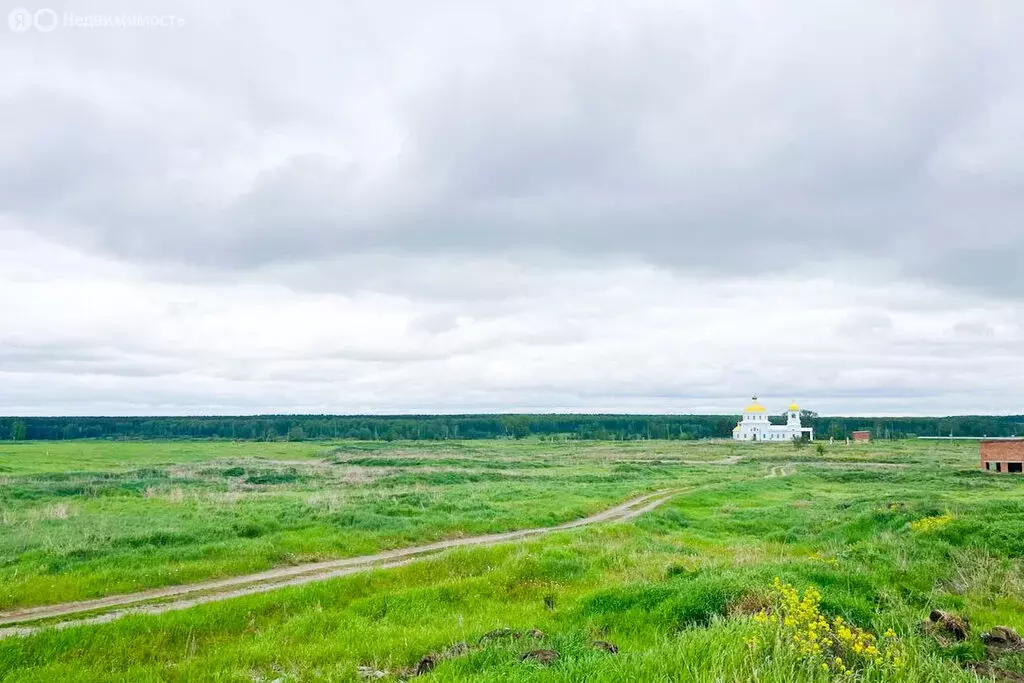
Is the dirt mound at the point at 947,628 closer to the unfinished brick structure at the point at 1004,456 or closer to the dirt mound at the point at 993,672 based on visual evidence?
the dirt mound at the point at 993,672

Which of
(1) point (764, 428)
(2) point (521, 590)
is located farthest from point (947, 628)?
(1) point (764, 428)

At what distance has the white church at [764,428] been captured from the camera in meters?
153

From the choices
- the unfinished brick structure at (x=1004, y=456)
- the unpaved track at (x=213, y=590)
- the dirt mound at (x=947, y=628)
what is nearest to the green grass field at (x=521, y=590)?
the dirt mound at (x=947, y=628)

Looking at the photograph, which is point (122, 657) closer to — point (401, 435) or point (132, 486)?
point (132, 486)

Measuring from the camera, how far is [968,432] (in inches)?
7215

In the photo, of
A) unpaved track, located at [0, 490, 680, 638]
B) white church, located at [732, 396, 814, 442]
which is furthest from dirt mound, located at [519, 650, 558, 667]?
white church, located at [732, 396, 814, 442]

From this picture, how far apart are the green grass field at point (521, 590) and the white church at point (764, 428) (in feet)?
429

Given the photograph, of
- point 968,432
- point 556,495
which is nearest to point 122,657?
point 556,495

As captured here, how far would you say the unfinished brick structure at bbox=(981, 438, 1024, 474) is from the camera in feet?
173

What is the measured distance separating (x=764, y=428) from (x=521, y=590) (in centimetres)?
15324

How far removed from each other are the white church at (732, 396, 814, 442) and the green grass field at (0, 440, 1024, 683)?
130790 mm

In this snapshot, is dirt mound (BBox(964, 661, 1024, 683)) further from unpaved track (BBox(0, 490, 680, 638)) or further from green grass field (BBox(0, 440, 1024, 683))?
unpaved track (BBox(0, 490, 680, 638))

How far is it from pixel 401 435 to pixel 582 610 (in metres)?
162

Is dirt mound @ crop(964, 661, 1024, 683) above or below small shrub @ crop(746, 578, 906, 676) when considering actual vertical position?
below
